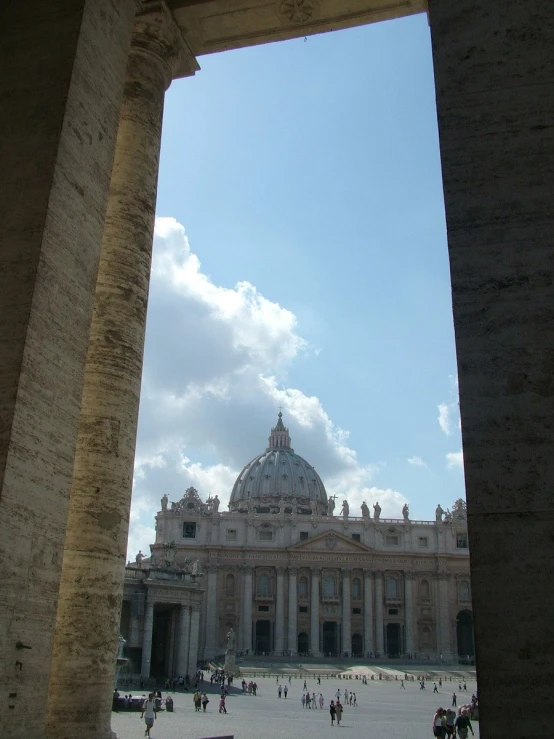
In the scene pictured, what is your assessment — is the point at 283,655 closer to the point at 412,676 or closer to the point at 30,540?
the point at 412,676

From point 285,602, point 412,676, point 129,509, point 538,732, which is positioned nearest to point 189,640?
point 412,676

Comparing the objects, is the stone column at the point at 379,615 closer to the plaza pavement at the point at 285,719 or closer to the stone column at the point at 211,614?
the stone column at the point at 211,614

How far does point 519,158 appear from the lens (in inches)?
221

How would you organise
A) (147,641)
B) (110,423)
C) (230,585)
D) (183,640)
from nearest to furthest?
(110,423) → (147,641) → (183,640) → (230,585)

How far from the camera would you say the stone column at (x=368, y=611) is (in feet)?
303

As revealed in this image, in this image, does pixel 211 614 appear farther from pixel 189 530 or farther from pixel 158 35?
pixel 158 35

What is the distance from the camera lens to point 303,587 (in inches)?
3757

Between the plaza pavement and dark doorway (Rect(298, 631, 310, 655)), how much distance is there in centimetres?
4735

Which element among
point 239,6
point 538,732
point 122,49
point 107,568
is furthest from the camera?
point 239,6

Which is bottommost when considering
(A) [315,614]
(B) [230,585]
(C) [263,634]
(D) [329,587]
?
(C) [263,634]

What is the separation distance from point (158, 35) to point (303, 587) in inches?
3591

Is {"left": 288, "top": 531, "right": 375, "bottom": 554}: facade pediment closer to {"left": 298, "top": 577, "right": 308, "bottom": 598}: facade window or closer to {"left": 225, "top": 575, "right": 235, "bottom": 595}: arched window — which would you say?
{"left": 298, "top": 577, "right": 308, "bottom": 598}: facade window

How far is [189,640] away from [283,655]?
147 ft

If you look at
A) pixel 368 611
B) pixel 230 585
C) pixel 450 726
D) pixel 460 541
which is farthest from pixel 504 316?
pixel 460 541
